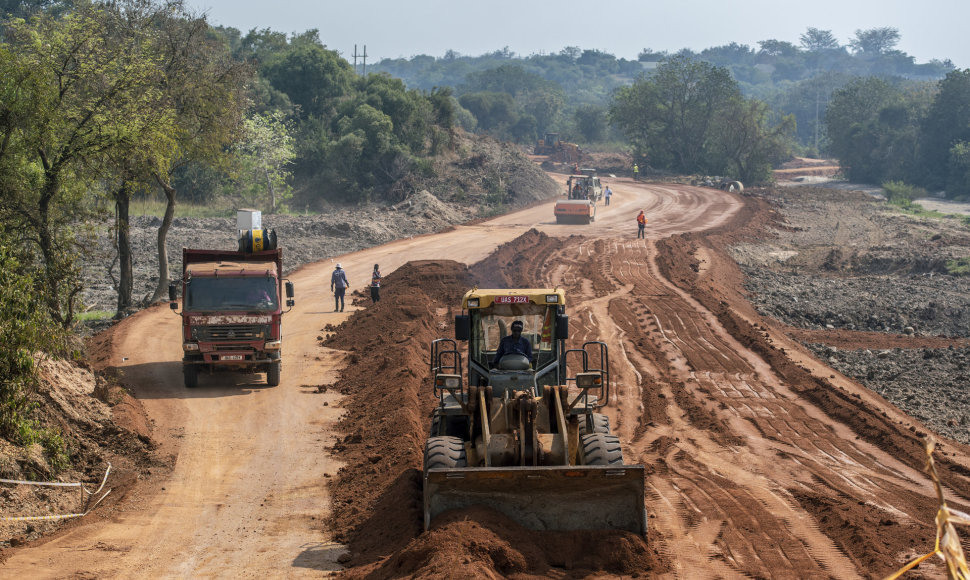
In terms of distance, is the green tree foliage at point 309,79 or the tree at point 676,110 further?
the tree at point 676,110

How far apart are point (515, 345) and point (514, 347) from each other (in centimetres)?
3

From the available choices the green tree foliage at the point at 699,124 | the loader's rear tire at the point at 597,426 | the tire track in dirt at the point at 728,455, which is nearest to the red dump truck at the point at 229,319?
the tire track in dirt at the point at 728,455

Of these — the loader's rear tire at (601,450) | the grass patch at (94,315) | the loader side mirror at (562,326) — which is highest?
the loader side mirror at (562,326)

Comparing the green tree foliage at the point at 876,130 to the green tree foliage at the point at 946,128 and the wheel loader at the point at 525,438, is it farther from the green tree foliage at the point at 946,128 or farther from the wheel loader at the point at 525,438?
the wheel loader at the point at 525,438

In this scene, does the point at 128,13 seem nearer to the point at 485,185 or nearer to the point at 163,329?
the point at 163,329

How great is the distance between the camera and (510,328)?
40.2ft

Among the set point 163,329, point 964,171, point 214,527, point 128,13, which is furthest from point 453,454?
point 964,171

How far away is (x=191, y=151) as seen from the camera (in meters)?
29.6

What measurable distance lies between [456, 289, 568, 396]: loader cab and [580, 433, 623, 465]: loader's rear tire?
1.37 m

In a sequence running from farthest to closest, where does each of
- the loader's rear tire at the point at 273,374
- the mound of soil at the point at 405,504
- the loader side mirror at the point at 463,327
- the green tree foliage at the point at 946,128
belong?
1. the green tree foliage at the point at 946,128
2. the loader's rear tire at the point at 273,374
3. the loader side mirror at the point at 463,327
4. the mound of soil at the point at 405,504

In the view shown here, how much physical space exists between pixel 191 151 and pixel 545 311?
2079 cm

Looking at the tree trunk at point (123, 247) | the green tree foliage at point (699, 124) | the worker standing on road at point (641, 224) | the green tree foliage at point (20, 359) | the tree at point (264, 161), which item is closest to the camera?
the green tree foliage at point (20, 359)

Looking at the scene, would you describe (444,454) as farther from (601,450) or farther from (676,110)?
(676,110)

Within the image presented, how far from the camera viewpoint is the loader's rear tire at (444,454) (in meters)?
10.6
